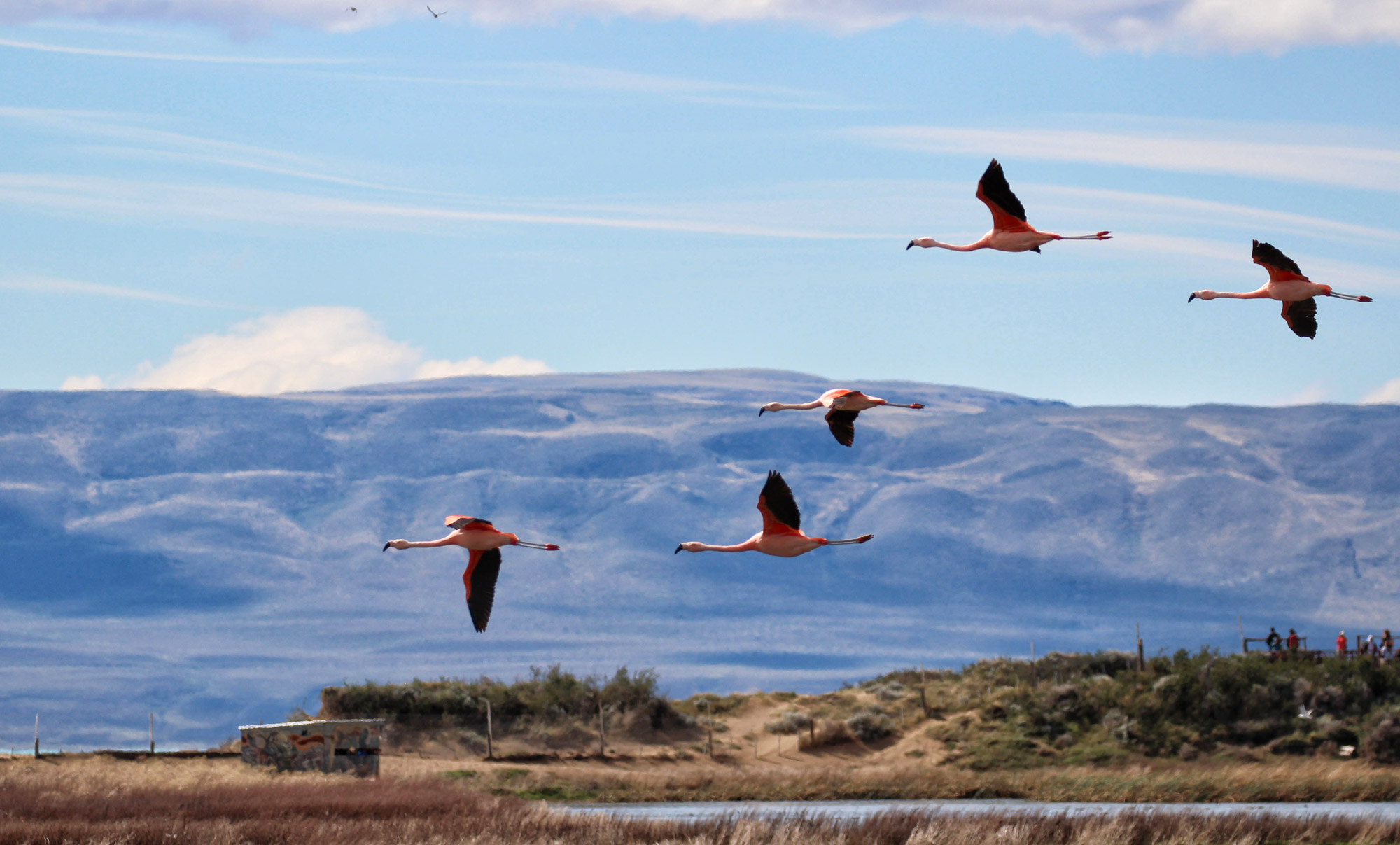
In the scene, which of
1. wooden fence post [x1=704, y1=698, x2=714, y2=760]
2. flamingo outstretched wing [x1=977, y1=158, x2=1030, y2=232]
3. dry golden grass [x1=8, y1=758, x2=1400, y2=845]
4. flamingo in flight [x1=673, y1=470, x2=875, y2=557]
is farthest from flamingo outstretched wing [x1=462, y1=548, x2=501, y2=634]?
wooden fence post [x1=704, y1=698, x2=714, y2=760]

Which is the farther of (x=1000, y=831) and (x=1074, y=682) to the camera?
(x=1074, y=682)

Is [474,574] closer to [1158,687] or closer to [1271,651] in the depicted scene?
[1158,687]

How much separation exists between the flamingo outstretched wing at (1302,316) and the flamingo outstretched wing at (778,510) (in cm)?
757

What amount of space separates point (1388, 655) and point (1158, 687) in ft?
37.0

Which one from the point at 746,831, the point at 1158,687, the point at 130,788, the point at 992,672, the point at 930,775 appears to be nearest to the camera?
the point at 746,831

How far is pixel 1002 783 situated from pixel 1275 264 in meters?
39.8

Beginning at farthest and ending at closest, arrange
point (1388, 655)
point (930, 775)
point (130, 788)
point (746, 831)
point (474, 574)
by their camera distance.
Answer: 1. point (1388, 655)
2. point (930, 775)
3. point (130, 788)
4. point (746, 831)
5. point (474, 574)

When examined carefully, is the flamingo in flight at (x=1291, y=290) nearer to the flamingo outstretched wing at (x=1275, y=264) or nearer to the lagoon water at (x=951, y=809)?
the flamingo outstretched wing at (x=1275, y=264)

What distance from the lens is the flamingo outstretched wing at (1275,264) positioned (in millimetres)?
26141

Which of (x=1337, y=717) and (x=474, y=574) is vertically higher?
(x=474, y=574)

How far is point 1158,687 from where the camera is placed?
69.1 metres

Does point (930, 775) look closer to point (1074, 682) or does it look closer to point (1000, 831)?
point (1074, 682)

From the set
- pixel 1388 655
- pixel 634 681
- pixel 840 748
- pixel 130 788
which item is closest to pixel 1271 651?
pixel 1388 655

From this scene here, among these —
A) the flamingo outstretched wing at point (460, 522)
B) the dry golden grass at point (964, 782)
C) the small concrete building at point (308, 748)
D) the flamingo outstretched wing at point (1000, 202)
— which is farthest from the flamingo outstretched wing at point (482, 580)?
the dry golden grass at point (964, 782)
